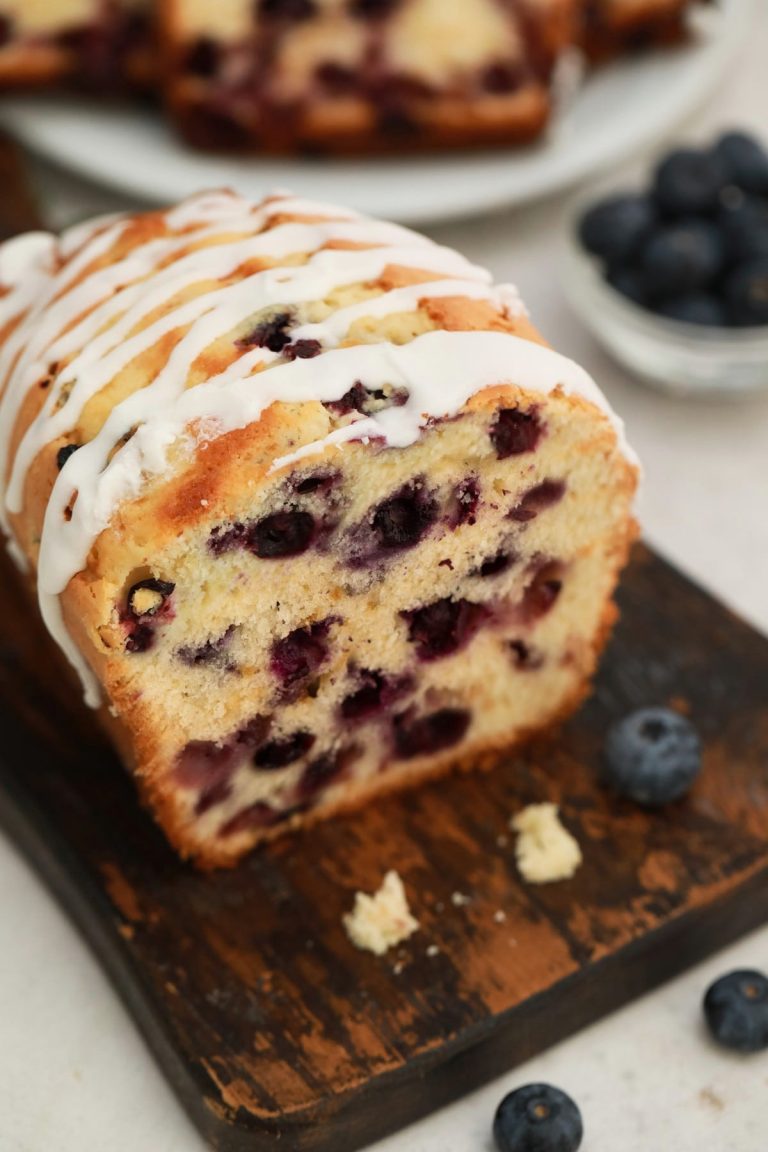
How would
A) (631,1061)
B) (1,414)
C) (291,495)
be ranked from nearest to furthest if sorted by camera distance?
(291,495)
(631,1061)
(1,414)

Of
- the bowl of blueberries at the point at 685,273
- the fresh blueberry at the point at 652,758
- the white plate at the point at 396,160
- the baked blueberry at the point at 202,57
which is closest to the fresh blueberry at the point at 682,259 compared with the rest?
the bowl of blueberries at the point at 685,273

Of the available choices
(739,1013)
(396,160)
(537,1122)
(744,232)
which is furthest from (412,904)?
(396,160)

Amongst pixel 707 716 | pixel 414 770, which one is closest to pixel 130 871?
pixel 414 770

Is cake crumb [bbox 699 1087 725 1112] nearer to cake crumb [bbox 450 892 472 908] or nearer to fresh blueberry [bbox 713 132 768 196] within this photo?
cake crumb [bbox 450 892 472 908]

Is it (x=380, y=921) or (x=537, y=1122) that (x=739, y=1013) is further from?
(x=380, y=921)

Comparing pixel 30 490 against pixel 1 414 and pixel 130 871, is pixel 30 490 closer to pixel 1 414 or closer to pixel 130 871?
pixel 1 414

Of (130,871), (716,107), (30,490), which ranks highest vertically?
(30,490)

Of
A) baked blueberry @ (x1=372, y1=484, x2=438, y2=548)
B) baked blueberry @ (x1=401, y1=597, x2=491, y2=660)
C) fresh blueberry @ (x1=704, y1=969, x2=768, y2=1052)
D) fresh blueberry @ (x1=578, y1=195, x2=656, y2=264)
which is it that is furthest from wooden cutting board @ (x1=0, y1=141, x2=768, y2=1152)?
fresh blueberry @ (x1=578, y1=195, x2=656, y2=264)
